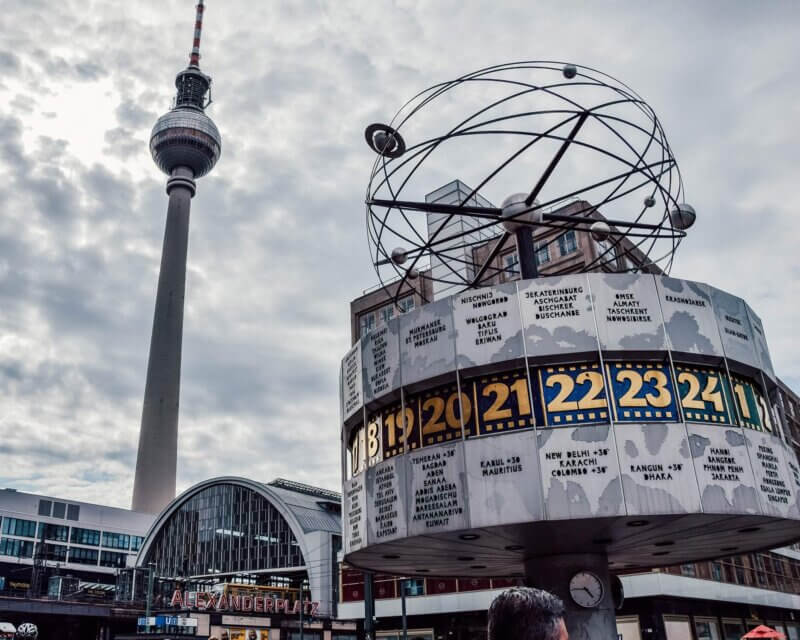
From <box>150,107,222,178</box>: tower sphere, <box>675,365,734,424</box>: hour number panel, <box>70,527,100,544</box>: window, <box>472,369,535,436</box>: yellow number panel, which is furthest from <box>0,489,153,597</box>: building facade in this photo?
<box>675,365,734,424</box>: hour number panel

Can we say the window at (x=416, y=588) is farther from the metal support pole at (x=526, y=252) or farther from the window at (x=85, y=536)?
the window at (x=85, y=536)

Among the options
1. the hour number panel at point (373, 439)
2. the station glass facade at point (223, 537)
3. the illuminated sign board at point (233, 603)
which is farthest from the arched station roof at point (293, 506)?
the hour number panel at point (373, 439)

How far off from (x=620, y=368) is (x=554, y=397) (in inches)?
64.9

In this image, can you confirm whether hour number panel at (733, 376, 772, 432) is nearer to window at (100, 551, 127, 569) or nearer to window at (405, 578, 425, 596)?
window at (405, 578, 425, 596)

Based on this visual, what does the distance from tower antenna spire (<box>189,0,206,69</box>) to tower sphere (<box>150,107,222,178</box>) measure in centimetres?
1266

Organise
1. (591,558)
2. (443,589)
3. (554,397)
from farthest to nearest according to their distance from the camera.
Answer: (443,589) → (591,558) → (554,397)

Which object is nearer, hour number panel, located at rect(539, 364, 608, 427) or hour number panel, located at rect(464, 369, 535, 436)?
hour number panel, located at rect(539, 364, 608, 427)

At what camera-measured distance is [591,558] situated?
1700 cm

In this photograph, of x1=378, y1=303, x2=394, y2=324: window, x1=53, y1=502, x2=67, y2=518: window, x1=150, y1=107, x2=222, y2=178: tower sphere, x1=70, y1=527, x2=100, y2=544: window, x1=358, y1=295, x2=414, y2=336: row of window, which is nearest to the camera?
x1=358, y1=295, x2=414, y2=336: row of window

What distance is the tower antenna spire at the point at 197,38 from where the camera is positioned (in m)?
143

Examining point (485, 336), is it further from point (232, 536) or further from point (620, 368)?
point (232, 536)

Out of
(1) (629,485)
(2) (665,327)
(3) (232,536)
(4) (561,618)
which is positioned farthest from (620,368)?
(3) (232,536)

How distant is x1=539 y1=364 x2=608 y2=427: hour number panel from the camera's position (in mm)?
14445

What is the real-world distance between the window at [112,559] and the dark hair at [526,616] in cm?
11651
